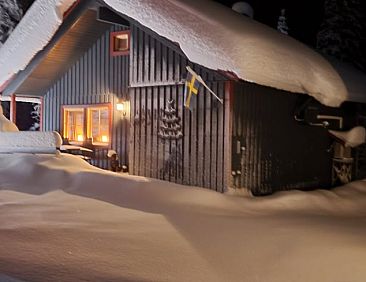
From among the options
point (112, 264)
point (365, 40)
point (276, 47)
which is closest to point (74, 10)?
point (276, 47)

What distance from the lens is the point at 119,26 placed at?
14508 millimetres

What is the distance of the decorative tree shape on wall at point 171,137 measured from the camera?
1176cm

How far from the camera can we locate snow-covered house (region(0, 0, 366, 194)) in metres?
10.6

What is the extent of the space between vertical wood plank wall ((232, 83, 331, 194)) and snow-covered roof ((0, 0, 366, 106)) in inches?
27.9

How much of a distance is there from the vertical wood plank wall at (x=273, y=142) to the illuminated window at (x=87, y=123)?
5339 mm

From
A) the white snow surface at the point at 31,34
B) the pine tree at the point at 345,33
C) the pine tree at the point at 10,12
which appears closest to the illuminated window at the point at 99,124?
the white snow surface at the point at 31,34

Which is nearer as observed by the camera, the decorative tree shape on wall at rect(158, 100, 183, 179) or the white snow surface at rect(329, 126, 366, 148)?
the decorative tree shape on wall at rect(158, 100, 183, 179)

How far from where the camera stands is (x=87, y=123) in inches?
618

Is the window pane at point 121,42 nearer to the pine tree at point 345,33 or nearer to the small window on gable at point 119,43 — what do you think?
the small window on gable at point 119,43

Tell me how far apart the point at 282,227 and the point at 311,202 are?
3.72 m

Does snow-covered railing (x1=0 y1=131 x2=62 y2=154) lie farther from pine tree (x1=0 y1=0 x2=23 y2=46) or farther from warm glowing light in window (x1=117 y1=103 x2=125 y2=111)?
pine tree (x1=0 y1=0 x2=23 y2=46)

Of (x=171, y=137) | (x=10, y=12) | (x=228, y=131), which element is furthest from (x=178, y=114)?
(x=10, y=12)

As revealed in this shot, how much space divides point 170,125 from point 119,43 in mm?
4338

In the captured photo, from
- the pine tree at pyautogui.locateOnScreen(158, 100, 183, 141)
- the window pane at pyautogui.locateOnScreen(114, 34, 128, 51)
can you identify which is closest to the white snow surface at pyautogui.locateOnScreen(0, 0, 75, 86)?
the window pane at pyautogui.locateOnScreen(114, 34, 128, 51)
